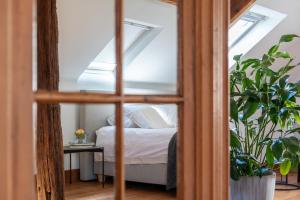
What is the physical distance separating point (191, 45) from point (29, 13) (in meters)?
0.46

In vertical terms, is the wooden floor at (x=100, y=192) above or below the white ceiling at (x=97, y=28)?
below

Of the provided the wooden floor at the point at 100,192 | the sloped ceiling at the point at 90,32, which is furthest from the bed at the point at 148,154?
the sloped ceiling at the point at 90,32

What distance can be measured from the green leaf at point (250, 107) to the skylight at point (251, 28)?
2.10m

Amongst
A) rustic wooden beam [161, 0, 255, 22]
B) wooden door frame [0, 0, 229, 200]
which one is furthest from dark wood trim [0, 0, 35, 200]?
rustic wooden beam [161, 0, 255, 22]

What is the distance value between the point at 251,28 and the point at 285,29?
39 centimetres

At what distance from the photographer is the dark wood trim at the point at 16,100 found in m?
0.71

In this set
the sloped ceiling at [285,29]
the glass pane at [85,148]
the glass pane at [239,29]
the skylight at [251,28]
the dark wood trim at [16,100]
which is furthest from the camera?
the glass pane at [239,29]

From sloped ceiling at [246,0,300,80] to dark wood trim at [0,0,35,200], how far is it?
3.76 metres

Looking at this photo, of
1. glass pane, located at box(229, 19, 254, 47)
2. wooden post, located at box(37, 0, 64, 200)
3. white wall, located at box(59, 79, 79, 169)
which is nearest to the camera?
wooden post, located at box(37, 0, 64, 200)

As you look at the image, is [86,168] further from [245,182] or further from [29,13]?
[29,13]

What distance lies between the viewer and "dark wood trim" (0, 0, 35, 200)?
706mm

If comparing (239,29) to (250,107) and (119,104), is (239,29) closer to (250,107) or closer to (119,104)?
(250,107)

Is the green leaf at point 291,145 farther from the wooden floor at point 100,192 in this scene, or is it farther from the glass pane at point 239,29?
the glass pane at point 239,29

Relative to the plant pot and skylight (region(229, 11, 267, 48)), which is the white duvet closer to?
the plant pot
